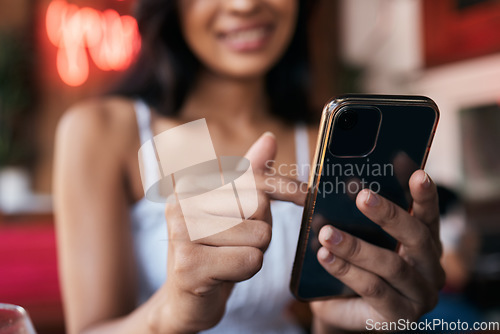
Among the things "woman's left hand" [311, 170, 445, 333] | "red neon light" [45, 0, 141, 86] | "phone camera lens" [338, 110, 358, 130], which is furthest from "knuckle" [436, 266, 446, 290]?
"red neon light" [45, 0, 141, 86]

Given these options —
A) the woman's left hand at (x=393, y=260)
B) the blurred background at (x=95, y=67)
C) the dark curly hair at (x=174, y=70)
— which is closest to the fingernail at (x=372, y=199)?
the woman's left hand at (x=393, y=260)

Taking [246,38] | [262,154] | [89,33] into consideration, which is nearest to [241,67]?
[246,38]

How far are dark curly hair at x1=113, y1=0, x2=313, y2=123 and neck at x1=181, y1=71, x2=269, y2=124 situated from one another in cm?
1

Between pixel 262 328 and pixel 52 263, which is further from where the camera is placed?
pixel 52 263

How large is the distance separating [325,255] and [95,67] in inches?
77.3

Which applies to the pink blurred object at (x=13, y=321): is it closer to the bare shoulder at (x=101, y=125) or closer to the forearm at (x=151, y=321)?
the forearm at (x=151, y=321)

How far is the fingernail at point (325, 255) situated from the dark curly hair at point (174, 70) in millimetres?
211

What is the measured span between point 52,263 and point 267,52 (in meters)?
0.87

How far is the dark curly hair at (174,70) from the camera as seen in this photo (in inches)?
15.3

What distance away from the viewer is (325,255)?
21cm

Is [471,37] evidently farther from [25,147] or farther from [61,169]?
[25,147]

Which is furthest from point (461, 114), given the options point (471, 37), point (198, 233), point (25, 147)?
point (25, 147)

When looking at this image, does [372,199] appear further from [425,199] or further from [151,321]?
[151,321]

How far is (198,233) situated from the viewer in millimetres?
194
